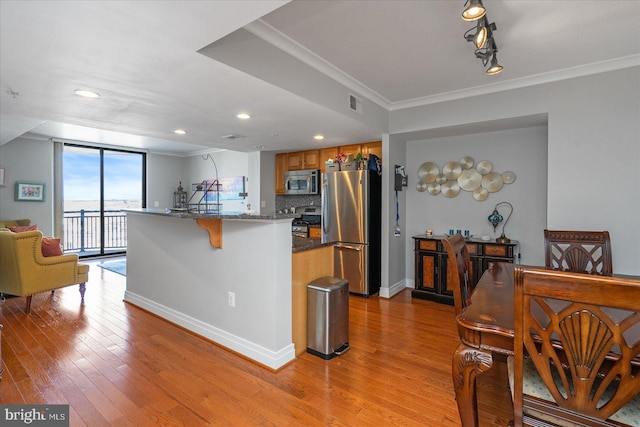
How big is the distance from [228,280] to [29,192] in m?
5.50

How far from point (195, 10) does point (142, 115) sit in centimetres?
210

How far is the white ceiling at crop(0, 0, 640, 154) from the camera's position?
5.12 feet

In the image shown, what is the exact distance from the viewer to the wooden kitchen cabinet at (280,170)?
558cm

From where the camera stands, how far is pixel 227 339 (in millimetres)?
2674

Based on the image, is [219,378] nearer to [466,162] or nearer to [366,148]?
[366,148]

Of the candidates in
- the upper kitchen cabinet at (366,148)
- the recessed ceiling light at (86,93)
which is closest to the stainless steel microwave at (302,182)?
the upper kitchen cabinet at (366,148)

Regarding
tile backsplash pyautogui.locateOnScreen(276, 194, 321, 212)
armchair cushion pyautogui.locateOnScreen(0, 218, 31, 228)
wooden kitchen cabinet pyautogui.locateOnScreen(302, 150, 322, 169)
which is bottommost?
armchair cushion pyautogui.locateOnScreen(0, 218, 31, 228)

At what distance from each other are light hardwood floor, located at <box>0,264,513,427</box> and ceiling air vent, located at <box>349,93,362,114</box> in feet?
7.49

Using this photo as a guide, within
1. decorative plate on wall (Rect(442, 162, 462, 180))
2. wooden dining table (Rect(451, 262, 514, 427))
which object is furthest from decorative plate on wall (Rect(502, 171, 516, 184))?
wooden dining table (Rect(451, 262, 514, 427))

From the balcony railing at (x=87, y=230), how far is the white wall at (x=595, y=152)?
7.66 m

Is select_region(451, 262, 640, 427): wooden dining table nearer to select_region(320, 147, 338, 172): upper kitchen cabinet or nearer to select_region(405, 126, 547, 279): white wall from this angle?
select_region(405, 126, 547, 279): white wall

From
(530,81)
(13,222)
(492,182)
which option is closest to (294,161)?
(492,182)

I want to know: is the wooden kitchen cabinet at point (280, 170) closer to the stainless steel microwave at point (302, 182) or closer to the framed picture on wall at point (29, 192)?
the stainless steel microwave at point (302, 182)

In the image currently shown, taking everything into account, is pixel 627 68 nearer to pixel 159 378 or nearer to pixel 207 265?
pixel 207 265
